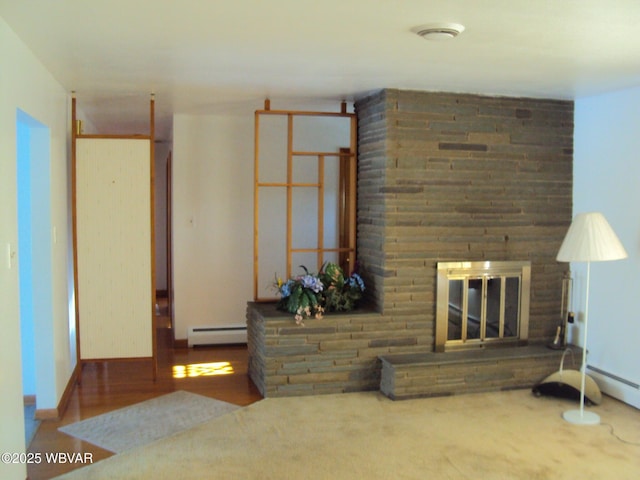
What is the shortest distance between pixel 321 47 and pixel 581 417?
9.15 ft

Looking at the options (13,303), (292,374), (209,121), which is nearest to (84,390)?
(292,374)

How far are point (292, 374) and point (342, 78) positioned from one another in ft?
6.70

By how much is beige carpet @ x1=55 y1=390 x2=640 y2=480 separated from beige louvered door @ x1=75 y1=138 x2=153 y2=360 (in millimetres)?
1167

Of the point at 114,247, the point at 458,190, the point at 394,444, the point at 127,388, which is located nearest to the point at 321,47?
the point at 458,190

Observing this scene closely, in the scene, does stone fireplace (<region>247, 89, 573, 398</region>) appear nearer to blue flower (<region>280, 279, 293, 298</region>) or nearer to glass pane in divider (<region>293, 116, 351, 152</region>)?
blue flower (<region>280, 279, 293, 298</region>)

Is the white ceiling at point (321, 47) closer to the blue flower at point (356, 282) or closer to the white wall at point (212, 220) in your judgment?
the white wall at point (212, 220)

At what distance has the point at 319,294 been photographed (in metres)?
4.40

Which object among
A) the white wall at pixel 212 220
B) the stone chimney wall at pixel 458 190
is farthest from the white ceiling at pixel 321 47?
the white wall at pixel 212 220

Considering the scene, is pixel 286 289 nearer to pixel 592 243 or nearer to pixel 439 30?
pixel 592 243

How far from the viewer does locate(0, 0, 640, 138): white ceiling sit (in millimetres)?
2408

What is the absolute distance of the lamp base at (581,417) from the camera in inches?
148

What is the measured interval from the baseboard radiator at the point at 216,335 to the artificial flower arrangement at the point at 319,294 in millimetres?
1462

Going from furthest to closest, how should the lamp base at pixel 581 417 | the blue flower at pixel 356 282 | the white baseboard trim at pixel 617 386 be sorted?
the blue flower at pixel 356 282
the white baseboard trim at pixel 617 386
the lamp base at pixel 581 417

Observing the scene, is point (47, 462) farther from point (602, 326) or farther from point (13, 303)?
point (602, 326)
